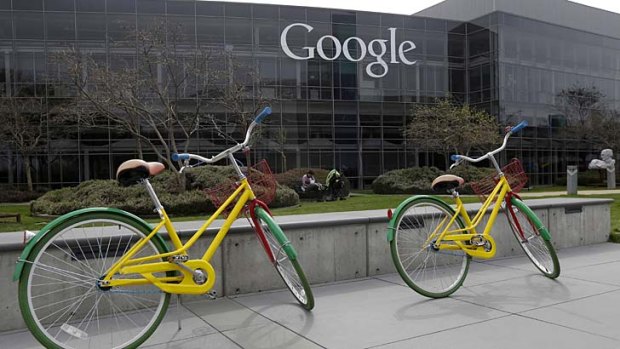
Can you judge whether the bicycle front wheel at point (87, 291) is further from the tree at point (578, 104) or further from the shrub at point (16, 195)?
the tree at point (578, 104)

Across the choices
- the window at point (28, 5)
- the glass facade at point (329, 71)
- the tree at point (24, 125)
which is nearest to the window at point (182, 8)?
the glass facade at point (329, 71)

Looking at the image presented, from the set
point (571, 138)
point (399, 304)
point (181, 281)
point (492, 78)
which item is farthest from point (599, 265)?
point (571, 138)

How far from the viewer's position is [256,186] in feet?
14.5

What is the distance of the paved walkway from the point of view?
3.81 metres

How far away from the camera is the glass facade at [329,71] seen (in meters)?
29.6

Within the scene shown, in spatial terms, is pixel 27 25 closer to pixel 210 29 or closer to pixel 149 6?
pixel 149 6

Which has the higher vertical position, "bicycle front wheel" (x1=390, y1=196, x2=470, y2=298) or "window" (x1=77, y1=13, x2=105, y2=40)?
"window" (x1=77, y1=13, x2=105, y2=40)

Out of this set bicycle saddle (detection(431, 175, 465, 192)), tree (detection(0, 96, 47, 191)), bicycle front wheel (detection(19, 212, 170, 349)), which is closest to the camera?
bicycle front wheel (detection(19, 212, 170, 349))

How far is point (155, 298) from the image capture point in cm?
397

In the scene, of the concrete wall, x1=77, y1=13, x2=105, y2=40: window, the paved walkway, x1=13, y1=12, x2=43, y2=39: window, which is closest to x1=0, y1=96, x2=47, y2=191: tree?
x1=13, y1=12, x2=43, y2=39: window

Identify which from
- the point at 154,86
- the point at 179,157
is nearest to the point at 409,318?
the point at 179,157

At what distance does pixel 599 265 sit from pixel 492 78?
104 feet

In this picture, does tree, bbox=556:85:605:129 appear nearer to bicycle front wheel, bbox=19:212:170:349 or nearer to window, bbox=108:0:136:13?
window, bbox=108:0:136:13

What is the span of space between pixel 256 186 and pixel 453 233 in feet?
6.87
